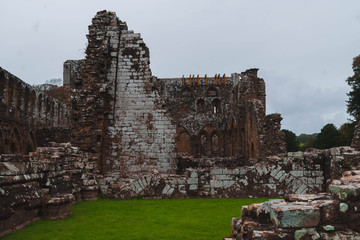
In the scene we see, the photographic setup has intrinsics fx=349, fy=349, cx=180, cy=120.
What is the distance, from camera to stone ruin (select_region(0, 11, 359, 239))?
19.9 ft

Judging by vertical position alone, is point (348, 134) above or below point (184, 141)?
above

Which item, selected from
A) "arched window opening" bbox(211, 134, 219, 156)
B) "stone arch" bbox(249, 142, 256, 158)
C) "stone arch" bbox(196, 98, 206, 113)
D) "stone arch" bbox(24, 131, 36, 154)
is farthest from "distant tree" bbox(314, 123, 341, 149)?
"stone arch" bbox(24, 131, 36, 154)

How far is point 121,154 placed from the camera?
13.3 meters

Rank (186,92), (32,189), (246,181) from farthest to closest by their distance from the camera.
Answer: (186,92)
(246,181)
(32,189)

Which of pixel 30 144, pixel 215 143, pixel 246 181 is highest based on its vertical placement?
pixel 215 143

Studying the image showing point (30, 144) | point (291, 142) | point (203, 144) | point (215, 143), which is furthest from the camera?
point (291, 142)

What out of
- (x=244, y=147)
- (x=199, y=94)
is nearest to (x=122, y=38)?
(x=244, y=147)

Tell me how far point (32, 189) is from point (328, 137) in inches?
1735

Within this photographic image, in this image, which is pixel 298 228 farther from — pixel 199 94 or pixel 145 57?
pixel 199 94

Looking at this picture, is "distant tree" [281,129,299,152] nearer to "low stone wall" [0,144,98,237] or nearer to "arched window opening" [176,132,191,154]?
"arched window opening" [176,132,191,154]

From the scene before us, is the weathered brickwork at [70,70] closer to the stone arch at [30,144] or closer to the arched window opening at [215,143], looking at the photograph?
the stone arch at [30,144]

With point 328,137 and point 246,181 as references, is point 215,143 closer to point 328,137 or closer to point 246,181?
point 328,137

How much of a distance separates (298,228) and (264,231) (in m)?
0.31

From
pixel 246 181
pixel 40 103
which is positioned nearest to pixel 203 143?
pixel 40 103
